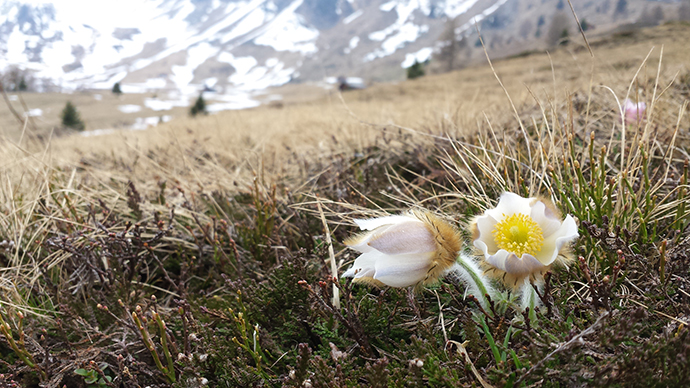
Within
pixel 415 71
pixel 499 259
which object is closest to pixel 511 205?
pixel 499 259

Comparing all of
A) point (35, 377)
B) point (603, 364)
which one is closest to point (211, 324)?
point (35, 377)

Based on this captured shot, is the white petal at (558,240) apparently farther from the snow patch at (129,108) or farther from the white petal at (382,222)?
the snow patch at (129,108)

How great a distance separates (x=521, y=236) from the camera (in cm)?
96

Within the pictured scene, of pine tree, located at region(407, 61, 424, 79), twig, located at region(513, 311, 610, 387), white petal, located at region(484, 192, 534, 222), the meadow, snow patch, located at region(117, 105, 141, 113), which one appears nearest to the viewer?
twig, located at region(513, 311, 610, 387)

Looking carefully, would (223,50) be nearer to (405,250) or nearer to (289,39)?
(289,39)

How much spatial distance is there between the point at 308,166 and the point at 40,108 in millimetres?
41742

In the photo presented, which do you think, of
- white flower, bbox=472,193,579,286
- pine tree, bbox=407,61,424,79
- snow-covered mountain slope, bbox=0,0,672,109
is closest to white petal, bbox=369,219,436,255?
white flower, bbox=472,193,579,286

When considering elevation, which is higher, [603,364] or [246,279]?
[603,364]

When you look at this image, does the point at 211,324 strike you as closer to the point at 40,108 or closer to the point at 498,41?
the point at 40,108

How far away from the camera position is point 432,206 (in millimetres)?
1690

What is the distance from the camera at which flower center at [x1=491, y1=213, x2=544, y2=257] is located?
938 millimetres

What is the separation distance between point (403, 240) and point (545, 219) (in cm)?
36

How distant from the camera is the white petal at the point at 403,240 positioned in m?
0.95

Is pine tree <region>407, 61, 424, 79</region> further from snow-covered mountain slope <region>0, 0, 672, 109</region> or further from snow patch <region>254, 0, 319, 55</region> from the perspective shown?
snow patch <region>254, 0, 319, 55</region>
